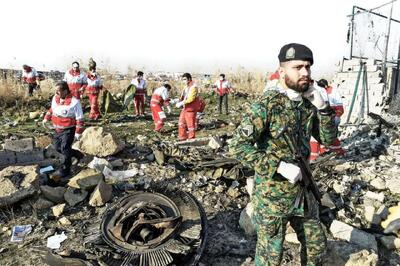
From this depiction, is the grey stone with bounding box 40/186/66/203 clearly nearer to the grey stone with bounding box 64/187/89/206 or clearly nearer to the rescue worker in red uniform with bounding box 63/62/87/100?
the grey stone with bounding box 64/187/89/206

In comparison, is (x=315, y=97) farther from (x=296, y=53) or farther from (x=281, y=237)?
(x=281, y=237)

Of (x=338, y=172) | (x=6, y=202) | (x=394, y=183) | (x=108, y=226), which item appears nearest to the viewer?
(x=108, y=226)

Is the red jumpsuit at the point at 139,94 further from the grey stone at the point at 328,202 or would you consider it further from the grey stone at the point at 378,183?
the grey stone at the point at 328,202

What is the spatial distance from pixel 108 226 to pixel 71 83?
8.05 m

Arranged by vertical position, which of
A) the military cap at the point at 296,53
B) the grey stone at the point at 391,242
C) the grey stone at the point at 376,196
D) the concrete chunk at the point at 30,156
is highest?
the military cap at the point at 296,53

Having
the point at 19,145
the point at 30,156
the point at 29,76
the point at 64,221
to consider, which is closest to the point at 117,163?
the point at 30,156

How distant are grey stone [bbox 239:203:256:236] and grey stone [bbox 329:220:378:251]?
A: 92 cm

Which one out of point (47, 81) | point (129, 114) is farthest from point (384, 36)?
point (47, 81)

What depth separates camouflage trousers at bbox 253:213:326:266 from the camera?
2627 millimetres

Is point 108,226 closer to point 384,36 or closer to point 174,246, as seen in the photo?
point 174,246

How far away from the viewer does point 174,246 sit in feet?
11.1

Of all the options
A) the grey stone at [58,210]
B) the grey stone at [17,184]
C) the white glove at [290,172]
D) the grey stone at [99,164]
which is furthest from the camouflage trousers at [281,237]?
the grey stone at [99,164]

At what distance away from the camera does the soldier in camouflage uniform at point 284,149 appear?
2.45 meters

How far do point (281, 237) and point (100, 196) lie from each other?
2.82 meters
